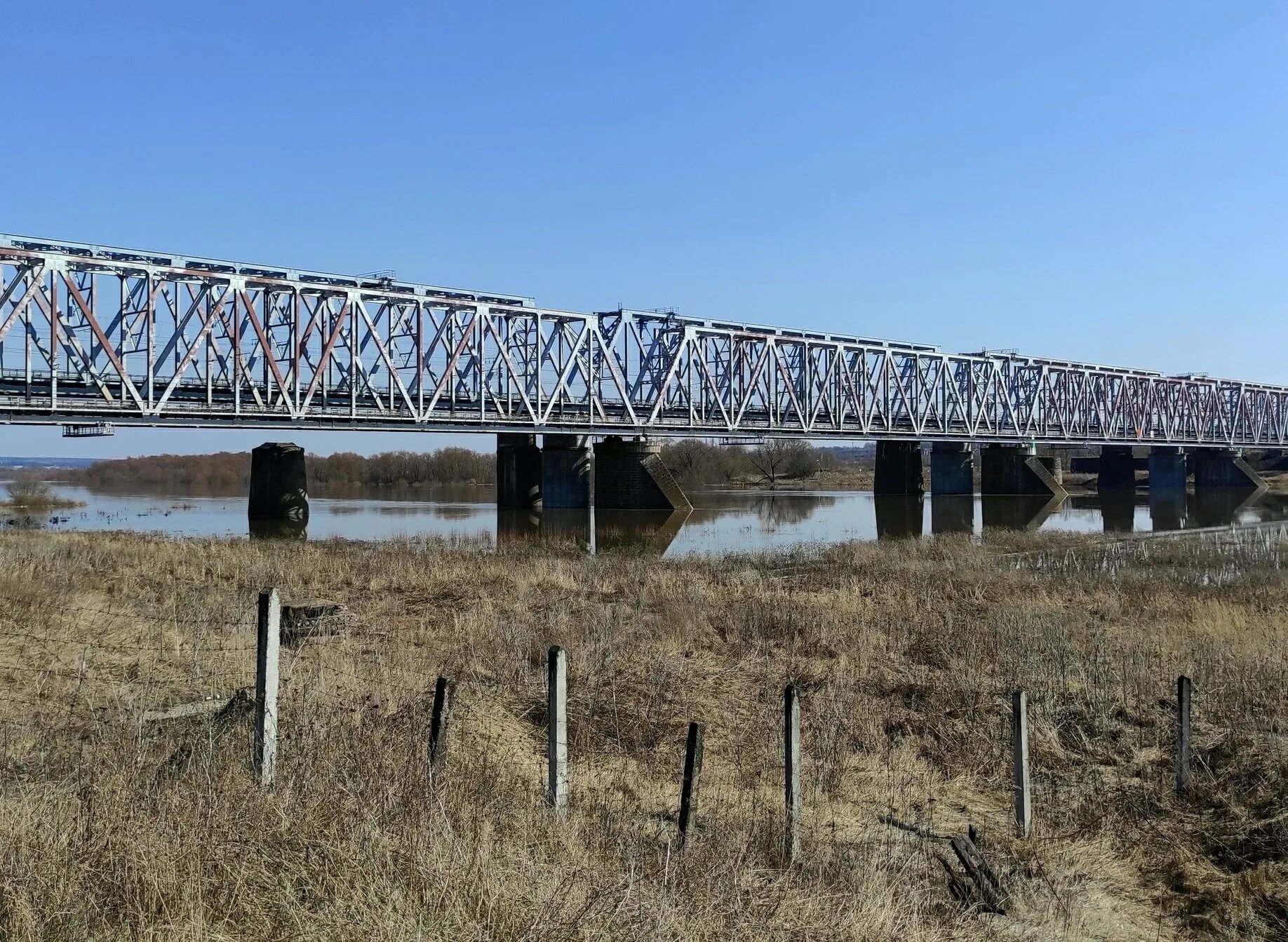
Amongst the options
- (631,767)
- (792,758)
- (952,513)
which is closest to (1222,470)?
(952,513)

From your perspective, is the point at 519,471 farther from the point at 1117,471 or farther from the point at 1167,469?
the point at 1167,469

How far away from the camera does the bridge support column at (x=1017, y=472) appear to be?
100750mm

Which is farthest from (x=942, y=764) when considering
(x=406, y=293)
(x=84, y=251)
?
(x=406, y=293)

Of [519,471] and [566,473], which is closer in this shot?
[566,473]

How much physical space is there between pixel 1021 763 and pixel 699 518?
5751 cm

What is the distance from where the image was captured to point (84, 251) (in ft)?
168

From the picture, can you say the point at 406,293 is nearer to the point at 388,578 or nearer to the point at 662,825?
the point at 388,578

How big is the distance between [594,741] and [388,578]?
13.2 meters

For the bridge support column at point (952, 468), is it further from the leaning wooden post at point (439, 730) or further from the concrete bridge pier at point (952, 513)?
the leaning wooden post at point (439, 730)

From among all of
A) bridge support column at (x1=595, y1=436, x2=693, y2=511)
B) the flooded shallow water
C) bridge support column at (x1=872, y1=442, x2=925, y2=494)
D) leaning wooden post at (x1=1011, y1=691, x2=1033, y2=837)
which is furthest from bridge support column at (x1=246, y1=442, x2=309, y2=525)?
leaning wooden post at (x1=1011, y1=691, x2=1033, y2=837)

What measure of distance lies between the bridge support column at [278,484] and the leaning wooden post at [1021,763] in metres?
57.2

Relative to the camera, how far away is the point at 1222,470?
126125 mm

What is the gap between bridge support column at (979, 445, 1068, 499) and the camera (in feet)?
331

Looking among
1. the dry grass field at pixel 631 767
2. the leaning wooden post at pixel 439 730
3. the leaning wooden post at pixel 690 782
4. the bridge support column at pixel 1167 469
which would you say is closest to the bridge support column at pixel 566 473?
the dry grass field at pixel 631 767
